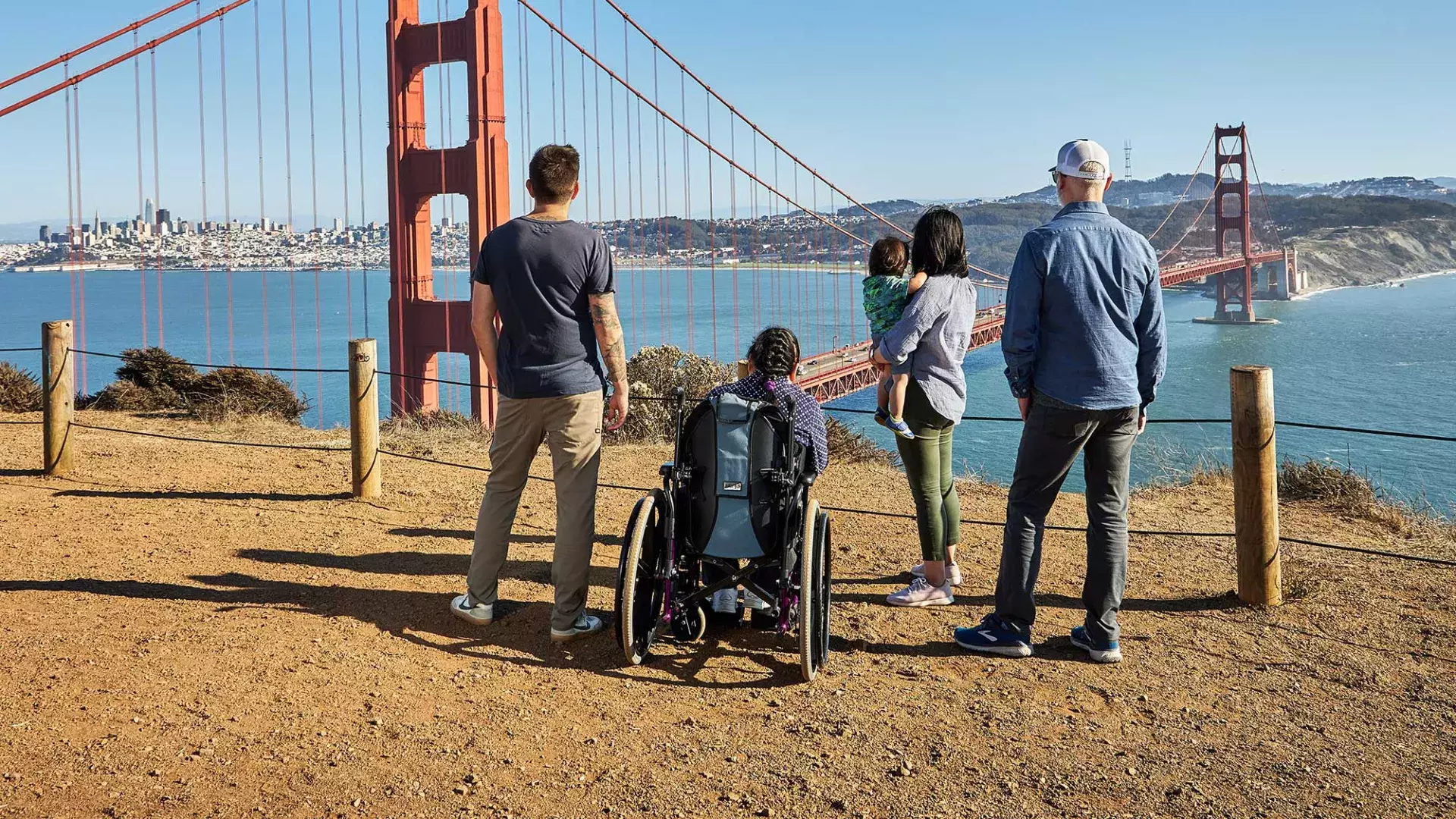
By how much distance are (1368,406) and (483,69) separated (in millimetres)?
40609

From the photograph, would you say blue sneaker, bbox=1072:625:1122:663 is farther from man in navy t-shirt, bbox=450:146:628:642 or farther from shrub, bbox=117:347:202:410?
shrub, bbox=117:347:202:410

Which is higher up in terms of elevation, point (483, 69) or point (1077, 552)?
point (483, 69)

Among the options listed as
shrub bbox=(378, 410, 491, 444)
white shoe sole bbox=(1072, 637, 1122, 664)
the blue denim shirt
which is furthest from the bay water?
the blue denim shirt

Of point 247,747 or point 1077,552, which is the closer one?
point 247,747

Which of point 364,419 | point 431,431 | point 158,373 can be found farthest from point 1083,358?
point 158,373

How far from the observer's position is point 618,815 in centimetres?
240

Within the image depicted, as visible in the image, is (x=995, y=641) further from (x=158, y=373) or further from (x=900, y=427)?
(x=158, y=373)

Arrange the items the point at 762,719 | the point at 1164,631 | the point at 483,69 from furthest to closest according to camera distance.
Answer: the point at 483,69 → the point at 1164,631 → the point at 762,719

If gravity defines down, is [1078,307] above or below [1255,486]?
above

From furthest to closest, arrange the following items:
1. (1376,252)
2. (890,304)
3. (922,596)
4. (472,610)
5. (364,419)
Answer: (1376,252)
(364,419)
(922,596)
(890,304)
(472,610)

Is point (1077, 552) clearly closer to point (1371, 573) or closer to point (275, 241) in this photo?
point (1371, 573)

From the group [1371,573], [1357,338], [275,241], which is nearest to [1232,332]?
[1357,338]

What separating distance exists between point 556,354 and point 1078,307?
4.80ft

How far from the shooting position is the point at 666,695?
3.11m
